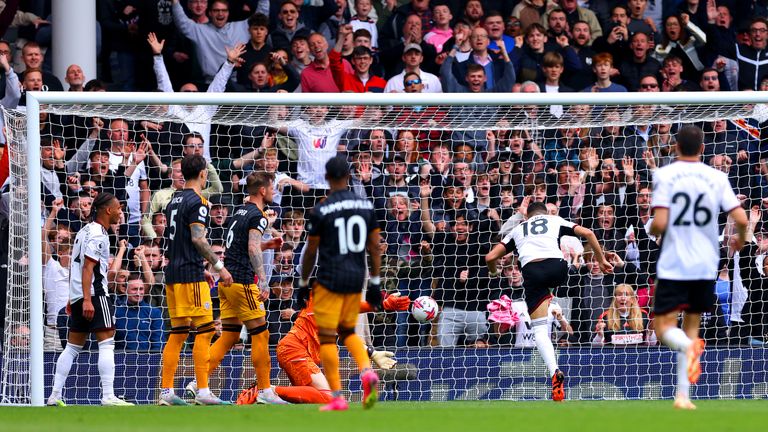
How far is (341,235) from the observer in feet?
29.6

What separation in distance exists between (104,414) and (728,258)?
280 inches

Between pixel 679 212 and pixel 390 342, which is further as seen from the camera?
pixel 390 342

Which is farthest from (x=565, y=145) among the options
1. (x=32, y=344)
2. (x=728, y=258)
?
(x=32, y=344)

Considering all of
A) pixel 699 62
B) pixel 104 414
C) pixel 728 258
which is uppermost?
pixel 699 62

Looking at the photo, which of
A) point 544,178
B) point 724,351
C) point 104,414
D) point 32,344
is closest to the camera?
point 104,414

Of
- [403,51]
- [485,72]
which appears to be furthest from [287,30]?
[485,72]

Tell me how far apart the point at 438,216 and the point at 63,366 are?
432 cm

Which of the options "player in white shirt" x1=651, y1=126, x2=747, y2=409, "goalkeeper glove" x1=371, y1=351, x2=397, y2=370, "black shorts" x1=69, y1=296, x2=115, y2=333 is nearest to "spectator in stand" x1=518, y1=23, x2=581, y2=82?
"goalkeeper glove" x1=371, y1=351, x2=397, y2=370

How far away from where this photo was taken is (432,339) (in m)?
13.5

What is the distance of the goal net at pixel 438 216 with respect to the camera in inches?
501

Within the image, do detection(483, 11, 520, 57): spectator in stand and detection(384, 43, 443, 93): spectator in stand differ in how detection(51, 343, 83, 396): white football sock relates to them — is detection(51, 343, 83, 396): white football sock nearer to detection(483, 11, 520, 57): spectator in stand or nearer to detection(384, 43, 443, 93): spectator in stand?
detection(384, 43, 443, 93): spectator in stand

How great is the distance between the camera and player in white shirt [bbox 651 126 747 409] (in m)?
8.70

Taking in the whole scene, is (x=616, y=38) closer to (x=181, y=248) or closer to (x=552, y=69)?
(x=552, y=69)

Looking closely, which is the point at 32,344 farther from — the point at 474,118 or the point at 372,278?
the point at 474,118
